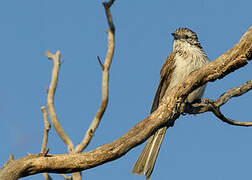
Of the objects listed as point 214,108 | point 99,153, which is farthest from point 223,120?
point 99,153

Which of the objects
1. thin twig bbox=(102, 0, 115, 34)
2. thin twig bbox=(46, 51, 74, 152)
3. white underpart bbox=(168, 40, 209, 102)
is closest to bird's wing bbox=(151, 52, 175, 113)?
white underpart bbox=(168, 40, 209, 102)

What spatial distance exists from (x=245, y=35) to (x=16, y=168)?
319cm

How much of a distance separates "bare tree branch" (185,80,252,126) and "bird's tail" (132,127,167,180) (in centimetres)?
77

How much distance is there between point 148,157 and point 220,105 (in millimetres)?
1518

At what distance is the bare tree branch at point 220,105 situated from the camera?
705 centimetres

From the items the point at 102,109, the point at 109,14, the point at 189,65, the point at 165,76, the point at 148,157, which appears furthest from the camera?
the point at 109,14

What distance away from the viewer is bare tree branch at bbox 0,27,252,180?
552 centimetres

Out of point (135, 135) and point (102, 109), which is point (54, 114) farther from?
point (135, 135)

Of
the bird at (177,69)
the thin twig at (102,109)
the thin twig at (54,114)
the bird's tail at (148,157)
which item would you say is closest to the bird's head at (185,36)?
the bird at (177,69)

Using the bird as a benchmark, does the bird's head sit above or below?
above

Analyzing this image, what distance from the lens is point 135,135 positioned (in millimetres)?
5918

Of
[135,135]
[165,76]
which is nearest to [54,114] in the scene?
[165,76]

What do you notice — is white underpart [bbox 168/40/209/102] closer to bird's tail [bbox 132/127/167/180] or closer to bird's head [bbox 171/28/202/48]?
bird's head [bbox 171/28/202/48]

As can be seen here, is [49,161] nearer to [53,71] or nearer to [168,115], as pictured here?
[168,115]
